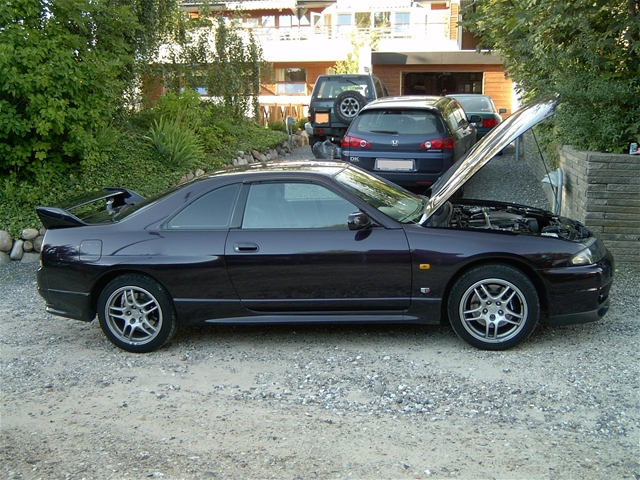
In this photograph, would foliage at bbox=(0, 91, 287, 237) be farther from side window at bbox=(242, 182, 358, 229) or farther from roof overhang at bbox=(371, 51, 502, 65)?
roof overhang at bbox=(371, 51, 502, 65)

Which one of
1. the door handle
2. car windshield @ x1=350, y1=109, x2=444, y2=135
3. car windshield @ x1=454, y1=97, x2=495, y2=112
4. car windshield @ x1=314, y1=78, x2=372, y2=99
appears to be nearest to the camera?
the door handle

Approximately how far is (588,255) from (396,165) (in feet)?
16.9

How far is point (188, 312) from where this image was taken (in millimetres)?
5617

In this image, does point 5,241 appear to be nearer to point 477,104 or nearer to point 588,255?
point 588,255

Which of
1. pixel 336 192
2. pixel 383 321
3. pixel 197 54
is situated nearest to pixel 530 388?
pixel 383 321

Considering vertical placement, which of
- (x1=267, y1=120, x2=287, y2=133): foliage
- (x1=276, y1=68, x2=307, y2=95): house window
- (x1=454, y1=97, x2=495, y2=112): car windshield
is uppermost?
(x1=276, y1=68, x2=307, y2=95): house window

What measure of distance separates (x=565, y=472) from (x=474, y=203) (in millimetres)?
3359

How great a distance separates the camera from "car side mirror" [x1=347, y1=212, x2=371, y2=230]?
5344 mm

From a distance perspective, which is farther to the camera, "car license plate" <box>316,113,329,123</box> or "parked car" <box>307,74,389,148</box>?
"car license plate" <box>316,113,329,123</box>

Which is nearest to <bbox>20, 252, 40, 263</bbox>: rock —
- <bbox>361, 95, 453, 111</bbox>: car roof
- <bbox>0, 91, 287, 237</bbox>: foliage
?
<bbox>0, 91, 287, 237</bbox>: foliage

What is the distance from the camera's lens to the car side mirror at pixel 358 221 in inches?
210

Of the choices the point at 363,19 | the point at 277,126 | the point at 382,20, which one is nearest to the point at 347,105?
the point at 277,126

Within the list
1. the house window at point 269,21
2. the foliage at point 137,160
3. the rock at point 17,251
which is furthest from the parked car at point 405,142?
the house window at point 269,21

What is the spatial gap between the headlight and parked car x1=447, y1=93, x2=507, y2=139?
35.8ft
